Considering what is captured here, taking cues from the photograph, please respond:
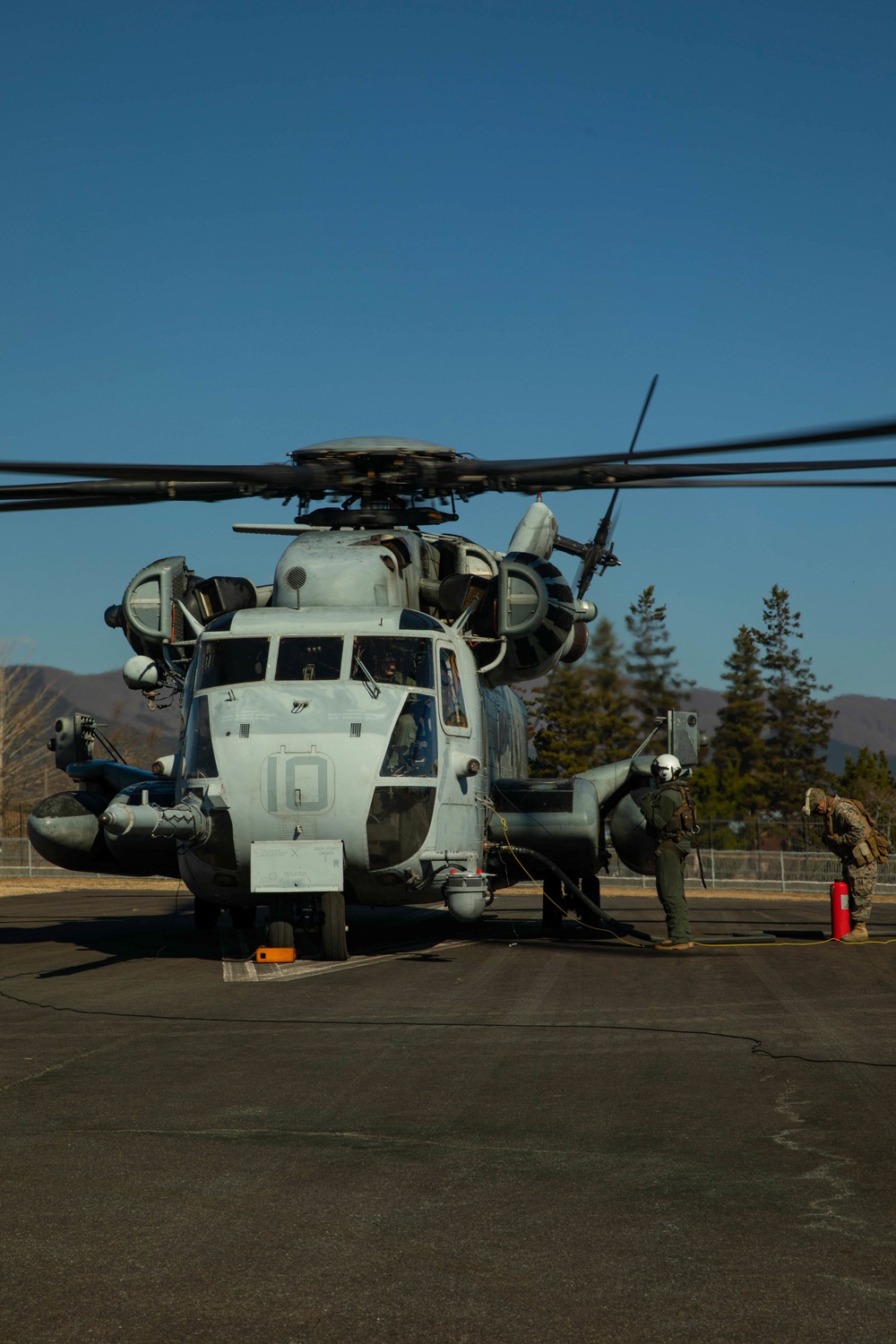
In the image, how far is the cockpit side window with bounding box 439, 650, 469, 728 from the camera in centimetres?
1414

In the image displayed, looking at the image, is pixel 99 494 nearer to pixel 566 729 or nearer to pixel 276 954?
pixel 276 954

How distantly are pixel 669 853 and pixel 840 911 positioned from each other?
7.77ft

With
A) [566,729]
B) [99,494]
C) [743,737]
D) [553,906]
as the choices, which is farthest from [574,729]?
[99,494]

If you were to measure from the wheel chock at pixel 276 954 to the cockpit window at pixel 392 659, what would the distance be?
2.78 m

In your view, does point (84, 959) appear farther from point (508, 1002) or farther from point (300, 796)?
point (508, 1002)

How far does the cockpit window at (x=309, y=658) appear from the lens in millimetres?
13609

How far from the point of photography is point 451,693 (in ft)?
47.2

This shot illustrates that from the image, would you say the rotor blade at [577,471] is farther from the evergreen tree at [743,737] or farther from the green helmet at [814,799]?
the evergreen tree at [743,737]

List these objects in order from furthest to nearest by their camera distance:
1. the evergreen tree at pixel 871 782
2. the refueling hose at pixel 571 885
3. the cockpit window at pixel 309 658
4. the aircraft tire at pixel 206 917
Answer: the evergreen tree at pixel 871 782 → the aircraft tire at pixel 206 917 → the refueling hose at pixel 571 885 → the cockpit window at pixel 309 658

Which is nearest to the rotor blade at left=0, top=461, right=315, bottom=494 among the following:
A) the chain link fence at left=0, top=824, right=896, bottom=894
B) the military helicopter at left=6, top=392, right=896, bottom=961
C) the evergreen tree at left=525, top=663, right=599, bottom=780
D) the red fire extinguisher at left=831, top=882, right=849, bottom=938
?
the military helicopter at left=6, top=392, right=896, bottom=961

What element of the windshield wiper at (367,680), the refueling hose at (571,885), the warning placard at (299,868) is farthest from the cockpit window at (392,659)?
the refueling hose at (571,885)

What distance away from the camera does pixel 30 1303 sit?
3.84 metres

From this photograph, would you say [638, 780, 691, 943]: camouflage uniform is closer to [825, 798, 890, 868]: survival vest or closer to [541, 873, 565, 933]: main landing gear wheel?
[825, 798, 890, 868]: survival vest

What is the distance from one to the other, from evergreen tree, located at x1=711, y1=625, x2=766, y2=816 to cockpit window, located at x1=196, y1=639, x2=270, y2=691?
189 ft
